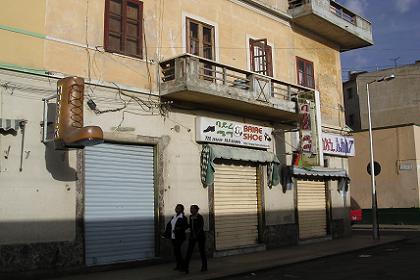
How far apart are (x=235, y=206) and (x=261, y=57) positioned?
17.8ft

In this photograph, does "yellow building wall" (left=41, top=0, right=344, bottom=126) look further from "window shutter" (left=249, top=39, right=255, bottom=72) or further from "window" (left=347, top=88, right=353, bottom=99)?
"window" (left=347, top=88, right=353, bottom=99)

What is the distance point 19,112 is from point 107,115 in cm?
233

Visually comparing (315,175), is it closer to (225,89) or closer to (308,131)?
(308,131)

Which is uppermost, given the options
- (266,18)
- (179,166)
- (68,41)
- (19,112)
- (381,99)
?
(381,99)

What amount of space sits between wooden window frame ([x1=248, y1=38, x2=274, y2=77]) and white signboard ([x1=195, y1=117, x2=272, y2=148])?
6.75ft

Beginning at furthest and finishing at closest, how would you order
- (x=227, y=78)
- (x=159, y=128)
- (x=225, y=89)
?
(x=227, y=78) → (x=225, y=89) → (x=159, y=128)

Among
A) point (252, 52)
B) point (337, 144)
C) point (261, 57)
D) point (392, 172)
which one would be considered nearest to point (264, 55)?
point (261, 57)

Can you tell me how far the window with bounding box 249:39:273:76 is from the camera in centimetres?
1838

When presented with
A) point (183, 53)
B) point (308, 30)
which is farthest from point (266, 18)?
point (183, 53)

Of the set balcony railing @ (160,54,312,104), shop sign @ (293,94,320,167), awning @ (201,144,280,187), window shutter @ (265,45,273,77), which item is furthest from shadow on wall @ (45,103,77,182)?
shop sign @ (293,94,320,167)

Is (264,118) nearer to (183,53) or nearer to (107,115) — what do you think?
Result: (183,53)

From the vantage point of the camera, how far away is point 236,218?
17016 millimetres

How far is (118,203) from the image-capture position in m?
13.7

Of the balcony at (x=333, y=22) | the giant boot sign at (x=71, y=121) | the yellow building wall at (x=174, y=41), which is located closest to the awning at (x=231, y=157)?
the yellow building wall at (x=174, y=41)
